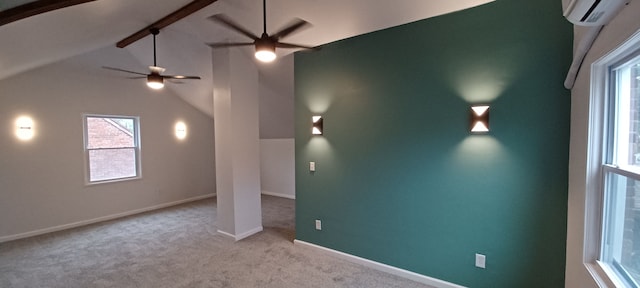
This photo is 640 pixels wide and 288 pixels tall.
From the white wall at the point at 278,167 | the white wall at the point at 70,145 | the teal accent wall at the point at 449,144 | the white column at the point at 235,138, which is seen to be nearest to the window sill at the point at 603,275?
the teal accent wall at the point at 449,144

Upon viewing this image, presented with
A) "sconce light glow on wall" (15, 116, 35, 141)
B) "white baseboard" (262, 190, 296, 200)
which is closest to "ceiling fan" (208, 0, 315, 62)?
"sconce light glow on wall" (15, 116, 35, 141)

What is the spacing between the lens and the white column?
383 centimetres

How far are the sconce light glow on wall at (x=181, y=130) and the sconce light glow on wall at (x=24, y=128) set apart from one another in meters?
2.26

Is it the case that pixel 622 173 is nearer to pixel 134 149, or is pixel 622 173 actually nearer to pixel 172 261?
pixel 172 261

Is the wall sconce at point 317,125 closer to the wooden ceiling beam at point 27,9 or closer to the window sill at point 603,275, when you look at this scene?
the wooden ceiling beam at point 27,9

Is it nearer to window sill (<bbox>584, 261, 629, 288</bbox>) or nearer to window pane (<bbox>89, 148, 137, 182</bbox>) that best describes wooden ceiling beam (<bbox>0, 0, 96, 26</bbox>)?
window pane (<bbox>89, 148, 137, 182</bbox>)

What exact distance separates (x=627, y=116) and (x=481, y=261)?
1.56 meters

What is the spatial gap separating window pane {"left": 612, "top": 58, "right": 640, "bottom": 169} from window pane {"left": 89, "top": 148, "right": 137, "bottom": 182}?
6.79 meters

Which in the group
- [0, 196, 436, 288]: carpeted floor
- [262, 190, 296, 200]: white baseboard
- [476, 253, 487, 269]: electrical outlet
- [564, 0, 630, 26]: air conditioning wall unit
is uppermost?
[564, 0, 630, 26]: air conditioning wall unit

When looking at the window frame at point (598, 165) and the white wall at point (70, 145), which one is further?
the white wall at point (70, 145)

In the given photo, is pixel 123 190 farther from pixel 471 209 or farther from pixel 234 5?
pixel 471 209

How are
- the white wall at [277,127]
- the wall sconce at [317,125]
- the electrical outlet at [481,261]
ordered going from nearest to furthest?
the electrical outlet at [481,261] < the wall sconce at [317,125] < the white wall at [277,127]

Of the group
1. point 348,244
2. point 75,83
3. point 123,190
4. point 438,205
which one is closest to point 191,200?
point 123,190

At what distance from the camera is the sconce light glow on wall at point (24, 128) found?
13.2 ft
